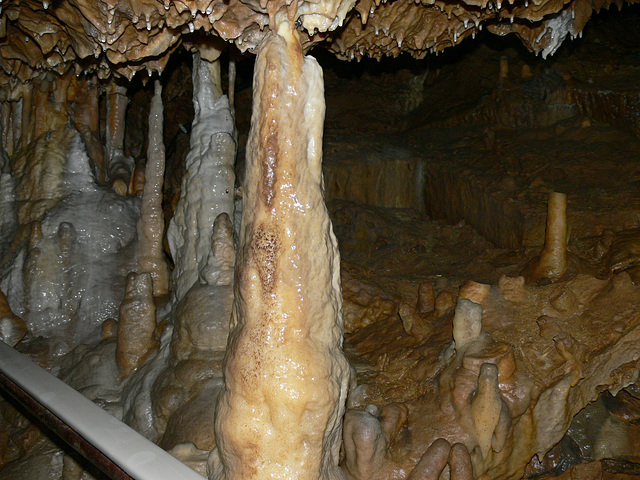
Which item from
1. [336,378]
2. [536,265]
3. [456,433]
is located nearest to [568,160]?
[536,265]

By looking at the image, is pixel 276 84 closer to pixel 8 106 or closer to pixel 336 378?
pixel 336 378

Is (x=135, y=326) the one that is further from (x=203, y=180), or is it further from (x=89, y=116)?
(x=89, y=116)

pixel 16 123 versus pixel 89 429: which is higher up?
pixel 16 123

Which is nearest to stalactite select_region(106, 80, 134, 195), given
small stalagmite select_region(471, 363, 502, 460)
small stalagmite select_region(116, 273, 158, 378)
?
small stalagmite select_region(116, 273, 158, 378)

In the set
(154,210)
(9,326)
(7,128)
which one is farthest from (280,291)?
(7,128)

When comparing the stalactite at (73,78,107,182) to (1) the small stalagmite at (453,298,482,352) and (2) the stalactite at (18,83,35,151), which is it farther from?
(1) the small stalagmite at (453,298,482,352)

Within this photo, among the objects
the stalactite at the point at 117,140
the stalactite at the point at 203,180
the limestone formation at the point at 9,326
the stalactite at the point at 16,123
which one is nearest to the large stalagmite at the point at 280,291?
the stalactite at the point at 203,180

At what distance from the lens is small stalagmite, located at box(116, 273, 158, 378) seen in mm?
5996

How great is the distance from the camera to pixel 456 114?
12734 millimetres

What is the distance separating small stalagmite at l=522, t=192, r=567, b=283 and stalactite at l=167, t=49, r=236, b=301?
3661mm

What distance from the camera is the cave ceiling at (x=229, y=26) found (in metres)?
4.49

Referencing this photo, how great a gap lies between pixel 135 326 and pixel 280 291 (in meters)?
3.19

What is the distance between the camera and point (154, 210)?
7.11m

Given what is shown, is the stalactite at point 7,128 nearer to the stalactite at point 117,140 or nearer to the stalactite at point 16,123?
the stalactite at point 16,123
